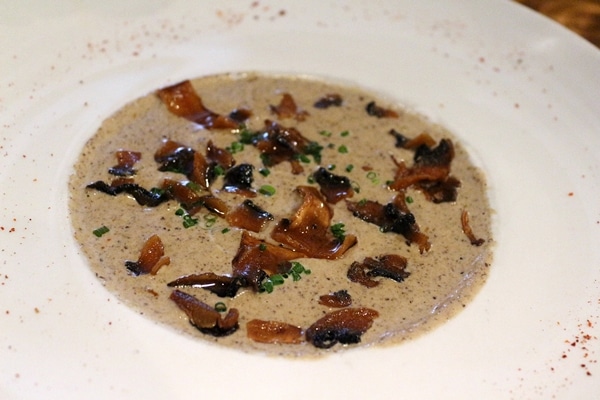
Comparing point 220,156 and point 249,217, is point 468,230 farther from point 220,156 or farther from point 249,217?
point 220,156

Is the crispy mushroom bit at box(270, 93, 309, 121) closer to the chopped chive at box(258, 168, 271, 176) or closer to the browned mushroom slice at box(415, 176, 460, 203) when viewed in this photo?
the chopped chive at box(258, 168, 271, 176)

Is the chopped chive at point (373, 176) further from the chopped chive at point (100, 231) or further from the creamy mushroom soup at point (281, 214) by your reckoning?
the chopped chive at point (100, 231)

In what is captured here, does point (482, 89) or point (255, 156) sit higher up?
point (482, 89)

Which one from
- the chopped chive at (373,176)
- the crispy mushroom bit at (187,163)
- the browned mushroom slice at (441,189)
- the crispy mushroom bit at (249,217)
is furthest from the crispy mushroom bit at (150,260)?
the browned mushroom slice at (441,189)

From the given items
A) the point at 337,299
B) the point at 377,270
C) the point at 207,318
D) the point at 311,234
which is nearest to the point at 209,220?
the point at 311,234

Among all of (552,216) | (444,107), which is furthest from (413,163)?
(552,216)

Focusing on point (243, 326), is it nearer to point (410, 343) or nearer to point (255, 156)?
point (410, 343)
